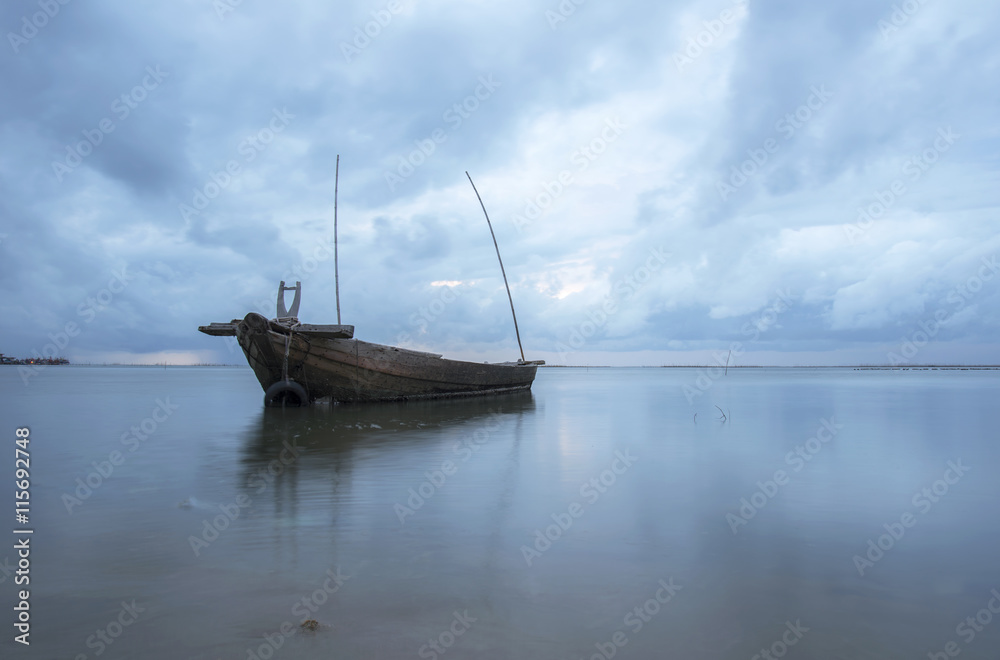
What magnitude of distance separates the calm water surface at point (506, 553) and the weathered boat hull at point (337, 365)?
20.0 ft

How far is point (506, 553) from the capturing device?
4.36 meters

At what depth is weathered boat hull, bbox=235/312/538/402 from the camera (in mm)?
15820

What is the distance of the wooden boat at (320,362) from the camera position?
51.3 ft

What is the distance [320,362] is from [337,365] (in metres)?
0.52

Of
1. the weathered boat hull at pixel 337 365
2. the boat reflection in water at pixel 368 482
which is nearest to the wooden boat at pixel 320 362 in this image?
the weathered boat hull at pixel 337 365

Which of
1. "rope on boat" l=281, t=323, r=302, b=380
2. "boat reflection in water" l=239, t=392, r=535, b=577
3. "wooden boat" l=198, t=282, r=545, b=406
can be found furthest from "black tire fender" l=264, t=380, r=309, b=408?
"boat reflection in water" l=239, t=392, r=535, b=577

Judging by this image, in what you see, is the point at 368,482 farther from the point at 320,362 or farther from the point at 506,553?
the point at 320,362

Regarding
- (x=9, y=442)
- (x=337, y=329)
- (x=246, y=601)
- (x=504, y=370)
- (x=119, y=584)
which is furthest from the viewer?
(x=504, y=370)

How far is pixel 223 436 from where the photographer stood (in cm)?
1205

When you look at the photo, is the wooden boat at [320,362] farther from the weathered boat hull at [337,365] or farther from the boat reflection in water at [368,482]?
the boat reflection in water at [368,482]

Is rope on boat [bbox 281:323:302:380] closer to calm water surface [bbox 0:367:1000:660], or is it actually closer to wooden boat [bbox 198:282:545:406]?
wooden boat [bbox 198:282:545:406]

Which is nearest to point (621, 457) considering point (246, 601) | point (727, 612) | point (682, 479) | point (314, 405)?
point (682, 479)

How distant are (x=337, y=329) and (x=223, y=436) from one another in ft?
14.0

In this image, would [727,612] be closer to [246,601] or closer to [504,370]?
[246,601]
